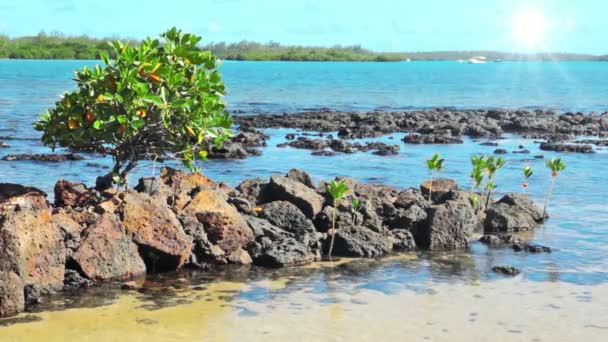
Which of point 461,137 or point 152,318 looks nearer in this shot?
point 152,318

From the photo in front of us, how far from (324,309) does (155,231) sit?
118 inches

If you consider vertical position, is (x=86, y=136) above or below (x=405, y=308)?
above

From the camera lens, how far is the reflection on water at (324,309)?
428 inches

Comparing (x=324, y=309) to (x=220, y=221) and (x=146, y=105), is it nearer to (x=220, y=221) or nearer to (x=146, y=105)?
(x=220, y=221)

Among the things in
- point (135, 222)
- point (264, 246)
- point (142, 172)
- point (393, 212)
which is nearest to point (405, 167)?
point (142, 172)

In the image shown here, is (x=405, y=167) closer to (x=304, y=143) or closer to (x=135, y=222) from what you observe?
(x=304, y=143)

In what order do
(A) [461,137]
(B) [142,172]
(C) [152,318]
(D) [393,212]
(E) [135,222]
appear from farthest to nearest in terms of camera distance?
(A) [461,137]
(B) [142,172]
(D) [393,212]
(E) [135,222]
(C) [152,318]

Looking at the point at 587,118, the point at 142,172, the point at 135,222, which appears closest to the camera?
the point at 135,222

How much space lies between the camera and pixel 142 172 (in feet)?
81.5

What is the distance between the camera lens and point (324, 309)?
11953mm

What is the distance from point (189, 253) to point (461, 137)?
2953 cm

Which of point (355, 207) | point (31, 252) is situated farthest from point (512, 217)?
point (31, 252)

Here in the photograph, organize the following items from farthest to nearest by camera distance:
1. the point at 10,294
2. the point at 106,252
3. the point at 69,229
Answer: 1. the point at 106,252
2. the point at 69,229
3. the point at 10,294

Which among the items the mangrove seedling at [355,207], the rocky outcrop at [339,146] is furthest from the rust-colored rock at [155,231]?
the rocky outcrop at [339,146]
